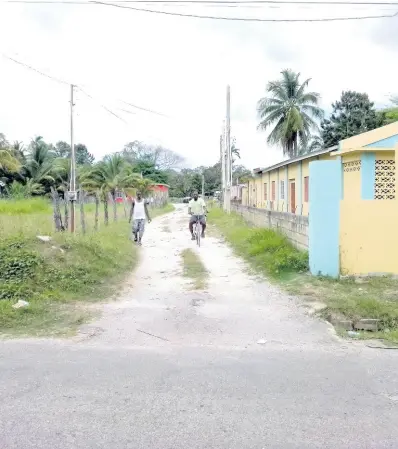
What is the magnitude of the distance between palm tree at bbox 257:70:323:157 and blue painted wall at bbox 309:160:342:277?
3399 cm

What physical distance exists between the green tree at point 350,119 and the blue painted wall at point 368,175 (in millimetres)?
35023

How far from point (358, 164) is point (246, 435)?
21.5 ft

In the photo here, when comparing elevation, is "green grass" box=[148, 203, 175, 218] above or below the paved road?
above

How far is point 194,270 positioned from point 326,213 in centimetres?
301

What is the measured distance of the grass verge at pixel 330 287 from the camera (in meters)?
6.31

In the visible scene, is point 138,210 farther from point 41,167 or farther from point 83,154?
point 83,154

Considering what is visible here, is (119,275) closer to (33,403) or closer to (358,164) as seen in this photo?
(358,164)

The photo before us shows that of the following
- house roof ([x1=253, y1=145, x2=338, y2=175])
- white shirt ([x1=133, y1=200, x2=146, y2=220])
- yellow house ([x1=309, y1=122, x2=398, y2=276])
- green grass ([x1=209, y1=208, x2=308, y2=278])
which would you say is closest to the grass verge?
green grass ([x1=209, y1=208, x2=308, y2=278])

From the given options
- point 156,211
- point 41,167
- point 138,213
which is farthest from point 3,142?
point 138,213

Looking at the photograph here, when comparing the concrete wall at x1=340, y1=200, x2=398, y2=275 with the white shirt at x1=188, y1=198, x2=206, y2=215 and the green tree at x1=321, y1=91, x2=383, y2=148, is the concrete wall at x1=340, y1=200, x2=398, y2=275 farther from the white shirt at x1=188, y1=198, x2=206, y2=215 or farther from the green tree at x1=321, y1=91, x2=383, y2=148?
the green tree at x1=321, y1=91, x2=383, y2=148

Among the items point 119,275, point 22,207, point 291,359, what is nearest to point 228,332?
point 291,359

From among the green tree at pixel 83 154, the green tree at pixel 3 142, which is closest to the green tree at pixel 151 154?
the green tree at pixel 83 154

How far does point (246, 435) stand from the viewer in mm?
3311

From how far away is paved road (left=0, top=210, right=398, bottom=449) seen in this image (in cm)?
331
